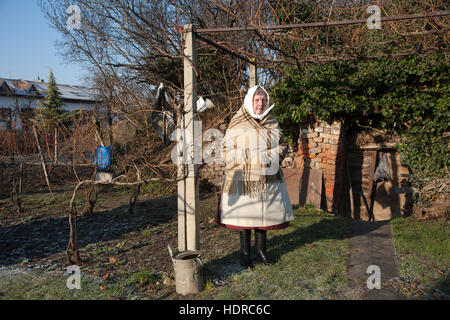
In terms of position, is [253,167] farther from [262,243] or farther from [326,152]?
[326,152]

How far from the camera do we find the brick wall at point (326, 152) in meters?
7.03

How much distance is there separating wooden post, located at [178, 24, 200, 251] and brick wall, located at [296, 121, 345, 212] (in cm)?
441

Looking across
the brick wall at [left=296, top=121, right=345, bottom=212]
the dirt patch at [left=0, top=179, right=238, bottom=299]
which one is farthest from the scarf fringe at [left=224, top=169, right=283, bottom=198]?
the brick wall at [left=296, top=121, right=345, bottom=212]

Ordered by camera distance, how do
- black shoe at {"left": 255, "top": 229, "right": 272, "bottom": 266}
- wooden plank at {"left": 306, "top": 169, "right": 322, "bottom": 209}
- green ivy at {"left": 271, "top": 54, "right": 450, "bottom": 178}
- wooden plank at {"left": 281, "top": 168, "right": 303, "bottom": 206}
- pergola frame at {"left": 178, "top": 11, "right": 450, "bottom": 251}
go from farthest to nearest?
wooden plank at {"left": 281, "top": 168, "right": 303, "bottom": 206} → wooden plank at {"left": 306, "top": 169, "right": 322, "bottom": 209} → green ivy at {"left": 271, "top": 54, "right": 450, "bottom": 178} → black shoe at {"left": 255, "top": 229, "right": 272, "bottom": 266} → pergola frame at {"left": 178, "top": 11, "right": 450, "bottom": 251}

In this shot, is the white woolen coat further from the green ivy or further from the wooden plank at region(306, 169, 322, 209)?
the wooden plank at region(306, 169, 322, 209)

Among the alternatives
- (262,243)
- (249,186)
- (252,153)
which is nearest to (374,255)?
(262,243)

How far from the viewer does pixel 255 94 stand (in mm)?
3596

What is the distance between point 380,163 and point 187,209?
571cm

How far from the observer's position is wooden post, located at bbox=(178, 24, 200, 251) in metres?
3.42

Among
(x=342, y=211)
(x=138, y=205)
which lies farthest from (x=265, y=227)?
(x=342, y=211)

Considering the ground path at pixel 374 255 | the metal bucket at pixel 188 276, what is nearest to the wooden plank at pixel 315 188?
the ground path at pixel 374 255

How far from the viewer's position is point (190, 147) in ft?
11.3

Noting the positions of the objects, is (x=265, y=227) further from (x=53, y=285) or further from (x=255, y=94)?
(x=53, y=285)

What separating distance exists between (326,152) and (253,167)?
399 centimetres
